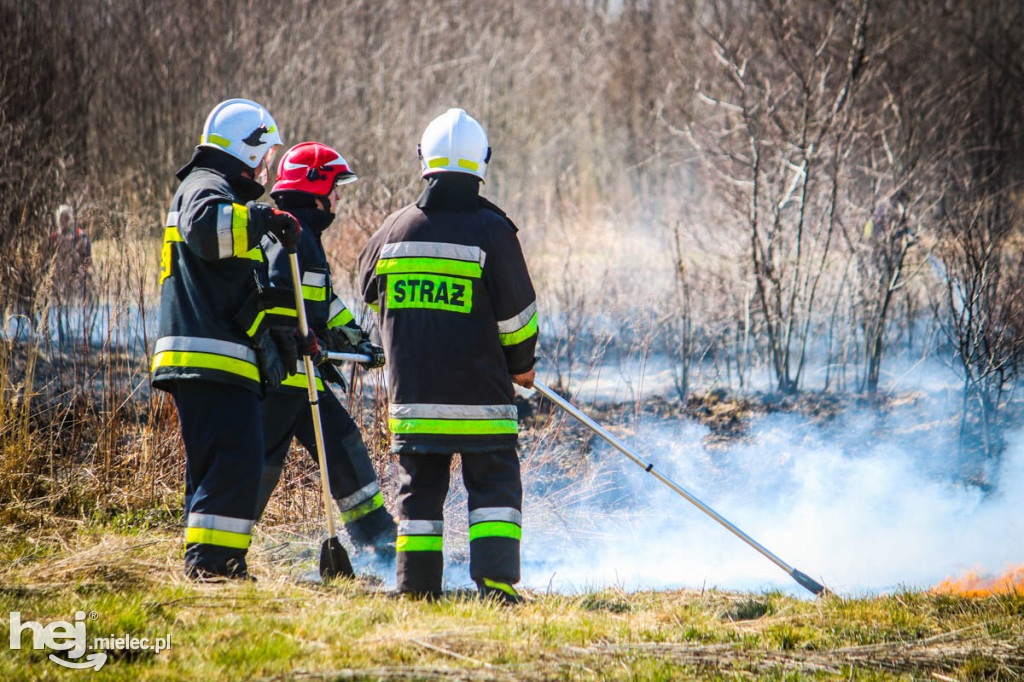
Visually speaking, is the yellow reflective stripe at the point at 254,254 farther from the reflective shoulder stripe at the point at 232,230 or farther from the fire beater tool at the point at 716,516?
the fire beater tool at the point at 716,516

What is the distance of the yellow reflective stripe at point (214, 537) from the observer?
323 cm

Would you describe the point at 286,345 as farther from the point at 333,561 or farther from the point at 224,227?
the point at 333,561

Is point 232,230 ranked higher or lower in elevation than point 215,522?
higher

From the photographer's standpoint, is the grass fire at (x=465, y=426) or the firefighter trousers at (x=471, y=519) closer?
the grass fire at (x=465, y=426)

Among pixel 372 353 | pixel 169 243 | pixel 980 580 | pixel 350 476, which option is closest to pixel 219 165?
pixel 169 243

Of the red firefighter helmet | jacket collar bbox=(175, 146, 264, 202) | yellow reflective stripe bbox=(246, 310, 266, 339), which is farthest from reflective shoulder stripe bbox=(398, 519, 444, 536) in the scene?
the red firefighter helmet

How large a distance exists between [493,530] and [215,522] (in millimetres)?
1059

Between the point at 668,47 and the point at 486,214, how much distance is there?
44.1ft

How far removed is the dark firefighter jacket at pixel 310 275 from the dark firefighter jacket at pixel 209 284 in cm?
39

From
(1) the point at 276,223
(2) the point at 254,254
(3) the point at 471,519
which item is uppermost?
(1) the point at 276,223

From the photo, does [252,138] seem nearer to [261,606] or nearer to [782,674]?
[261,606]

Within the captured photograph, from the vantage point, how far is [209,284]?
10.7 feet

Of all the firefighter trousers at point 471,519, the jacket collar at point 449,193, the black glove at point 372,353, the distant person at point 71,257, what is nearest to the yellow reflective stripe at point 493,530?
the firefighter trousers at point 471,519

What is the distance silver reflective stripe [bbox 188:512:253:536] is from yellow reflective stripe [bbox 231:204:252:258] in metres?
1.00
